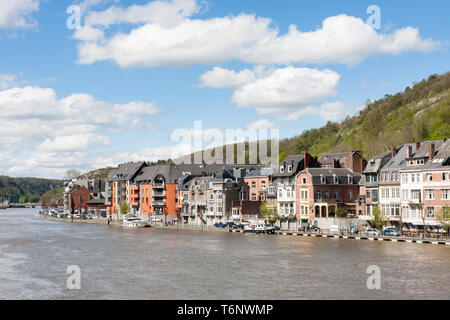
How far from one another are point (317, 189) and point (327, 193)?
2.12 m

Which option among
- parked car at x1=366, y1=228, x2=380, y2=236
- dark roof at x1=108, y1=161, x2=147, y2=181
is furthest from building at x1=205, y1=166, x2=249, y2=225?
dark roof at x1=108, y1=161, x2=147, y2=181

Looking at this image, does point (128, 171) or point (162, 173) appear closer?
point (162, 173)

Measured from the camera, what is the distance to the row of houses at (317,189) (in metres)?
93.9

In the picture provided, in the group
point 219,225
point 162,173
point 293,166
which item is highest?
point 162,173

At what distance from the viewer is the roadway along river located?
161 feet

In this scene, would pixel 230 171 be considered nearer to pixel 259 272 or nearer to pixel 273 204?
pixel 273 204

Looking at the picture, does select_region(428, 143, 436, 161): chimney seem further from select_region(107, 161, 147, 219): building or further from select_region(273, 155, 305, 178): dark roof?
select_region(107, 161, 147, 219): building

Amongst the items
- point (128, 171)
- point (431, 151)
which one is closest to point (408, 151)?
point (431, 151)

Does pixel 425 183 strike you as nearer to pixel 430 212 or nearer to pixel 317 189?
pixel 430 212

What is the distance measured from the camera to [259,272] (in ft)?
194

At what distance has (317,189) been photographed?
113 metres

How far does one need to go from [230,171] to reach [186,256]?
69067 millimetres
